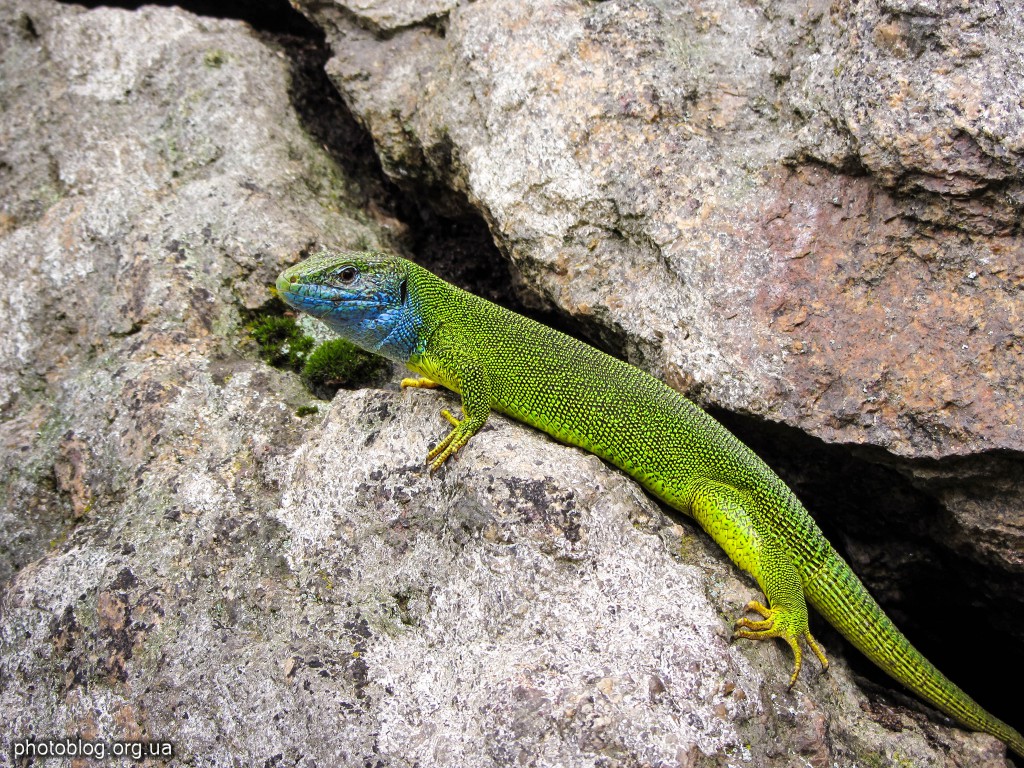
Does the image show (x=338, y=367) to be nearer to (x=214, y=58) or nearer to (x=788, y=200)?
(x=214, y=58)

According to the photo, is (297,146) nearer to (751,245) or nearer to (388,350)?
(388,350)

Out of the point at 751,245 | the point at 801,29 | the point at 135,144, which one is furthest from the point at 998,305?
the point at 135,144

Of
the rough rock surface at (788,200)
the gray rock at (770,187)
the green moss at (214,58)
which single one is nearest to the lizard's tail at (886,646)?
the rough rock surface at (788,200)

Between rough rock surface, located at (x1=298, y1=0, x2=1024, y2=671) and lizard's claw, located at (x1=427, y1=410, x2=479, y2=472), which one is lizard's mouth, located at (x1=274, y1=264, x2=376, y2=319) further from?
rough rock surface, located at (x1=298, y1=0, x2=1024, y2=671)

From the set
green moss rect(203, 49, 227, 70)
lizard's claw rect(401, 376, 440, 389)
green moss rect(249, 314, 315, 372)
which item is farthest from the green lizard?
green moss rect(203, 49, 227, 70)

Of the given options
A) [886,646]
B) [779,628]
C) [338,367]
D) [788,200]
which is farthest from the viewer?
[338,367]

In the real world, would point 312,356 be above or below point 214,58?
below

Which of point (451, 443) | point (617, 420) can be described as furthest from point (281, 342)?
point (617, 420)
